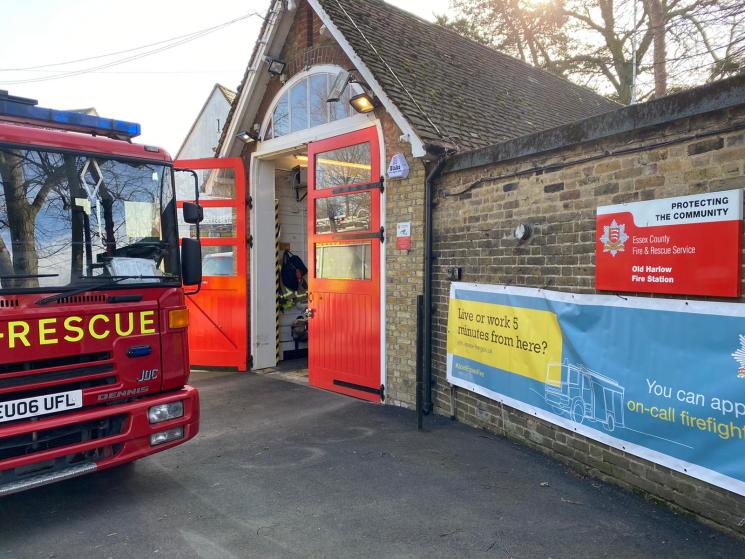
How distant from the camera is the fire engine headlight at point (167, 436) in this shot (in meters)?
3.92

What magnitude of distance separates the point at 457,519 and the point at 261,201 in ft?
21.2

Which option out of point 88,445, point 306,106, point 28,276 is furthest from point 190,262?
point 306,106

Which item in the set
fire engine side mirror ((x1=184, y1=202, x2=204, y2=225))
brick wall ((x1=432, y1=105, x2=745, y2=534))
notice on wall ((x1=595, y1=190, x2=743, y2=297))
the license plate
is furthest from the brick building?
the license plate

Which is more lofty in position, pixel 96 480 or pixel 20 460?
pixel 20 460

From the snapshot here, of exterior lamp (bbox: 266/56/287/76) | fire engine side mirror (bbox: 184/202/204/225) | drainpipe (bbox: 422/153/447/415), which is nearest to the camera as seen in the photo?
fire engine side mirror (bbox: 184/202/204/225)

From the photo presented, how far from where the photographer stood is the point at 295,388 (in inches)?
301

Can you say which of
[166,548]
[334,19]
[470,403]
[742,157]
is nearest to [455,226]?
[470,403]

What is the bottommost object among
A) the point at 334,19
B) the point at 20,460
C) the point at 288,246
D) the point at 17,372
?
the point at 20,460

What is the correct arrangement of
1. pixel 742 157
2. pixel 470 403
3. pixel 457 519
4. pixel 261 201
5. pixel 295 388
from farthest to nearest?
pixel 261 201, pixel 295 388, pixel 470 403, pixel 457 519, pixel 742 157

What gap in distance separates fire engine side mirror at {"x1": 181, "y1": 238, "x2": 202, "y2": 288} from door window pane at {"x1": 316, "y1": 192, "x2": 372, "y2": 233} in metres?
2.88

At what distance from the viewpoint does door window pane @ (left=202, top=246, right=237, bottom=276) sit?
881 centimetres

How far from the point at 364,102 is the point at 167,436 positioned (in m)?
4.52

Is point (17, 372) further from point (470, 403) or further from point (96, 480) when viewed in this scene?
point (470, 403)

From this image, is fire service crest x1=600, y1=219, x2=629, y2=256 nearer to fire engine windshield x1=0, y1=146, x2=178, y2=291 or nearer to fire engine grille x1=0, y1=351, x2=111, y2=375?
fire engine windshield x1=0, y1=146, x2=178, y2=291
